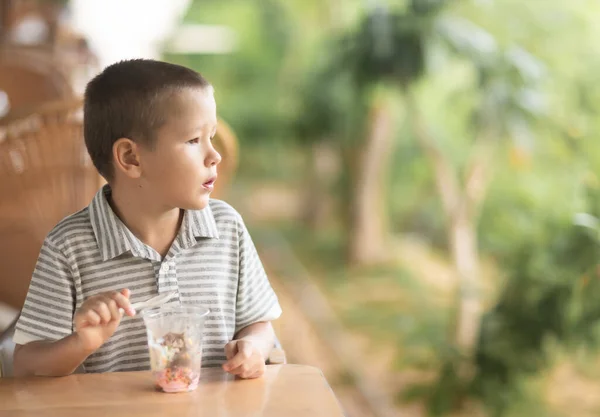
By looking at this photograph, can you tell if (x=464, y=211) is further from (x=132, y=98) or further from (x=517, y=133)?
(x=132, y=98)

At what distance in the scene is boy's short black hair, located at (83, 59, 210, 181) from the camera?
1.14 meters

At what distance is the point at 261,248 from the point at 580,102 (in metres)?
3.60

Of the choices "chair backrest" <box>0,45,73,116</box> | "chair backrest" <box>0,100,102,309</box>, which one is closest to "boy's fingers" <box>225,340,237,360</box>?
"chair backrest" <box>0,100,102,309</box>

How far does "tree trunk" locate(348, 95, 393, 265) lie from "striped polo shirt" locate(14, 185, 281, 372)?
3035mm

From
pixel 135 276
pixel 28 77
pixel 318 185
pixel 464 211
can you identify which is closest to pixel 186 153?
pixel 135 276

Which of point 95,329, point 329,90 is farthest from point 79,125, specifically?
point 329,90

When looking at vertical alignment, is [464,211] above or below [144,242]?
below

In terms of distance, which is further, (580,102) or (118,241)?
(580,102)

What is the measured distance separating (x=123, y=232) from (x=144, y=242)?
0.14 ft

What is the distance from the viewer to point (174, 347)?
1.01 m

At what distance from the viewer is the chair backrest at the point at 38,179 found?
1.89 meters

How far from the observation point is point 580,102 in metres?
2.37

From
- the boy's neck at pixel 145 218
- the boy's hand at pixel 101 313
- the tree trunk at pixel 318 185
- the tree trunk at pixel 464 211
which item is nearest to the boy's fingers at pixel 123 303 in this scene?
the boy's hand at pixel 101 313

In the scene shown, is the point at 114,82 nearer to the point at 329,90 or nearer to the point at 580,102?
the point at 580,102
